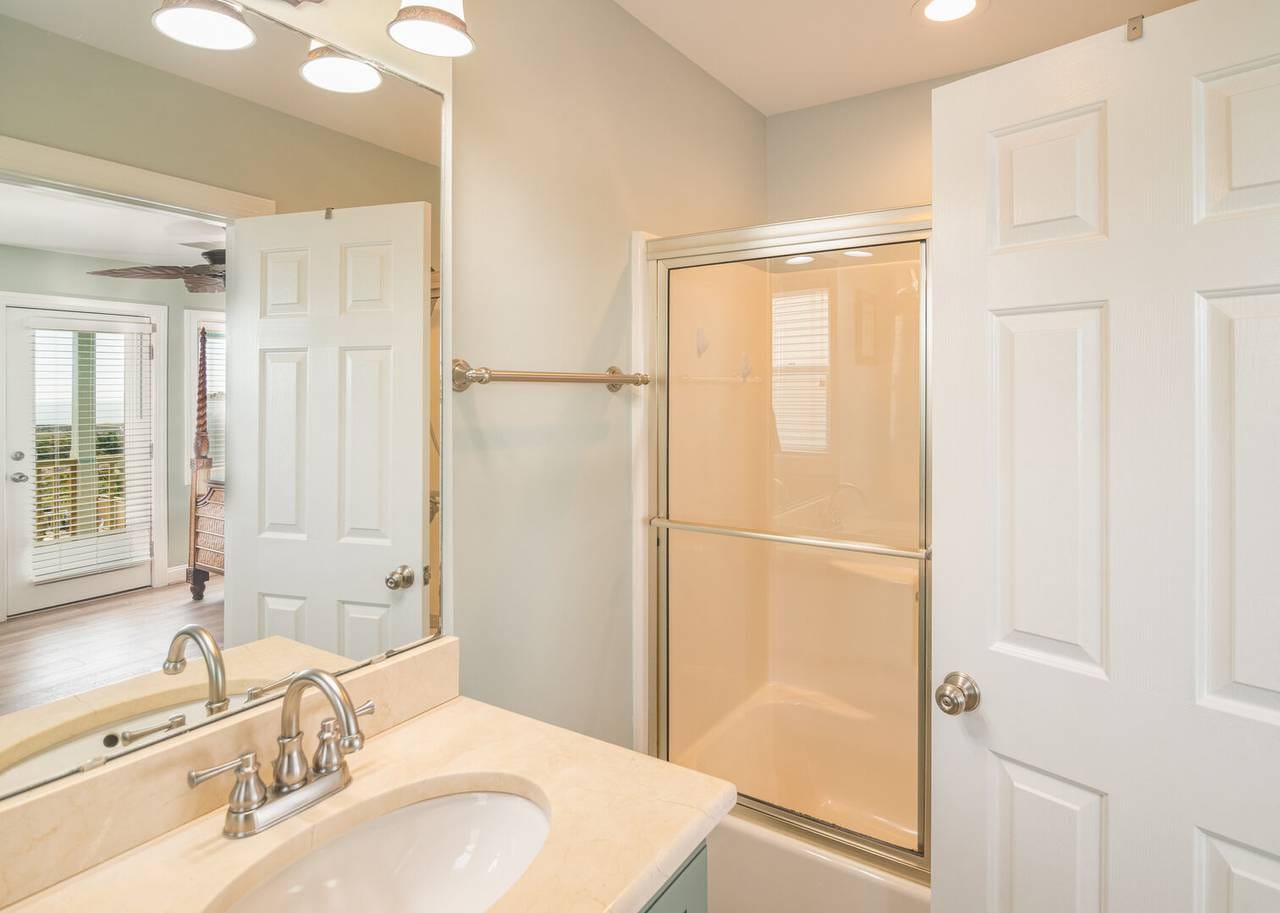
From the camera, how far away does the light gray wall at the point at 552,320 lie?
1.53m

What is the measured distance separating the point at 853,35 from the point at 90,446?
218cm

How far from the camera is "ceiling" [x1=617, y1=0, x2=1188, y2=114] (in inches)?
76.5

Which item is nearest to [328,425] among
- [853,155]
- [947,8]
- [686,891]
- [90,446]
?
[90,446]

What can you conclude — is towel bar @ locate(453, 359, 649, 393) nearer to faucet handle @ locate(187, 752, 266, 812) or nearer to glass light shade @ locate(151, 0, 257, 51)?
glass light shade @ locate(151, 0, 257, 51)

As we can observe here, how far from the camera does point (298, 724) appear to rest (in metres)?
0.99

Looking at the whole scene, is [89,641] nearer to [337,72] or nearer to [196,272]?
Result: [196,272]

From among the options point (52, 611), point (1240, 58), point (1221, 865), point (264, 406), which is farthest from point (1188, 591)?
point (52, 611)

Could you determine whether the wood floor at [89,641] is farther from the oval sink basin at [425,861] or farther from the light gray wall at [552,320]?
the light gray wall at [552,320]

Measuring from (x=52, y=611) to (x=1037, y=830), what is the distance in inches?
60.4

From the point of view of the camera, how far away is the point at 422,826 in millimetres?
1015

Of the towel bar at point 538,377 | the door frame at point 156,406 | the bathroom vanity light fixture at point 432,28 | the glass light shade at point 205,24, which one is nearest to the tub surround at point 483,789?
the door frame at point 156,406

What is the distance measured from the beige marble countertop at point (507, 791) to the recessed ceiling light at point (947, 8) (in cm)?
199

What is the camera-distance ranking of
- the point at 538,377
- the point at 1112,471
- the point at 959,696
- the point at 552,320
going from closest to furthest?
the point at 1112,471
the point at 959,696
the point at 538,377
the point at 552,320

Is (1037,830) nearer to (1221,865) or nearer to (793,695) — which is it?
(1221,865)
